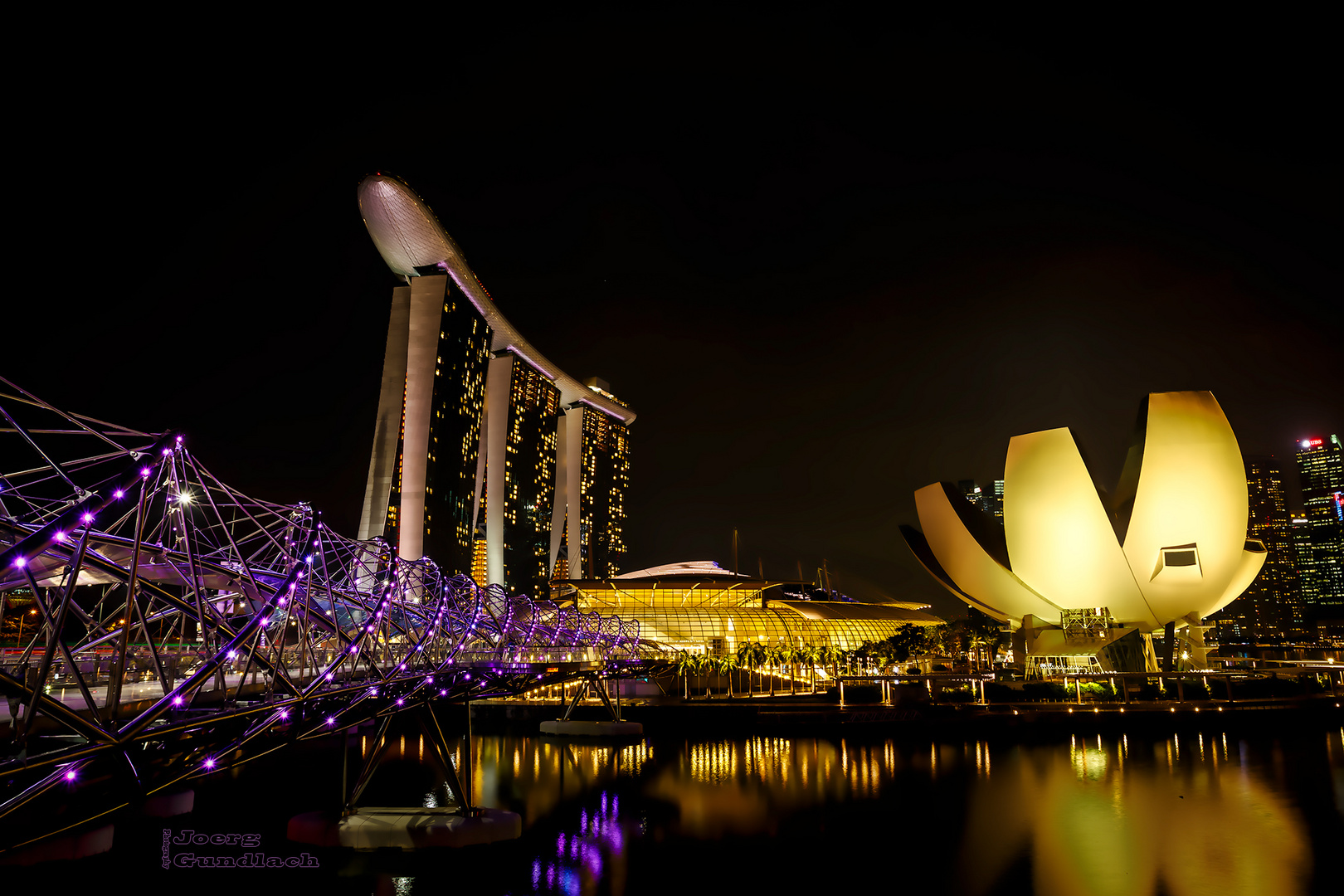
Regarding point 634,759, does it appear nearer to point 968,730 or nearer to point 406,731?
point 968,730

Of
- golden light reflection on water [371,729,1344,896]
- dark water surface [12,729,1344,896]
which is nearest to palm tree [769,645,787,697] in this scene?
golden light reflection on water [371,729,1344,896]

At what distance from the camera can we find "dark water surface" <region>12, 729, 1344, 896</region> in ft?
54.3

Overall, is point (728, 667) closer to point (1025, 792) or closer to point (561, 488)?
point (1025, 792)

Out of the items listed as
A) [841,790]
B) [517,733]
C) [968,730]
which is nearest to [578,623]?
[517,733]

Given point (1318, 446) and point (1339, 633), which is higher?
point (1318, 446)

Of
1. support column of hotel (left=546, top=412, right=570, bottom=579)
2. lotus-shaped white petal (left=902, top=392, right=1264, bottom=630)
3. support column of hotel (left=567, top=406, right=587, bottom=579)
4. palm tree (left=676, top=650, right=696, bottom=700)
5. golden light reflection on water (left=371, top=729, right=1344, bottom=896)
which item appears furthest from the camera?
support column of hotel (left=546, top=412, right=570, bottom=579)

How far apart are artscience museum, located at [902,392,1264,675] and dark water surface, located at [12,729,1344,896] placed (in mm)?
13878

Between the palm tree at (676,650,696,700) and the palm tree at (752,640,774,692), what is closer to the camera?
the palm tree at (676,650,696,700)

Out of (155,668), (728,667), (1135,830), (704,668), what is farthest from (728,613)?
(155,668)

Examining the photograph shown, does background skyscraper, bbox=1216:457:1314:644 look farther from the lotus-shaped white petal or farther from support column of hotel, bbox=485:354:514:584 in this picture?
support column of hotel, bbox=485:354:514:584

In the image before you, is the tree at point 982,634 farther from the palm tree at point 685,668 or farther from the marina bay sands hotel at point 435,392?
the marina bay sands hotel at point 435,392

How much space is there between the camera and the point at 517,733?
127ft

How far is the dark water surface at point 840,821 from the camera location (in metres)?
→ 16.6

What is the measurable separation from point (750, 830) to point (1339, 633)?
441ft
